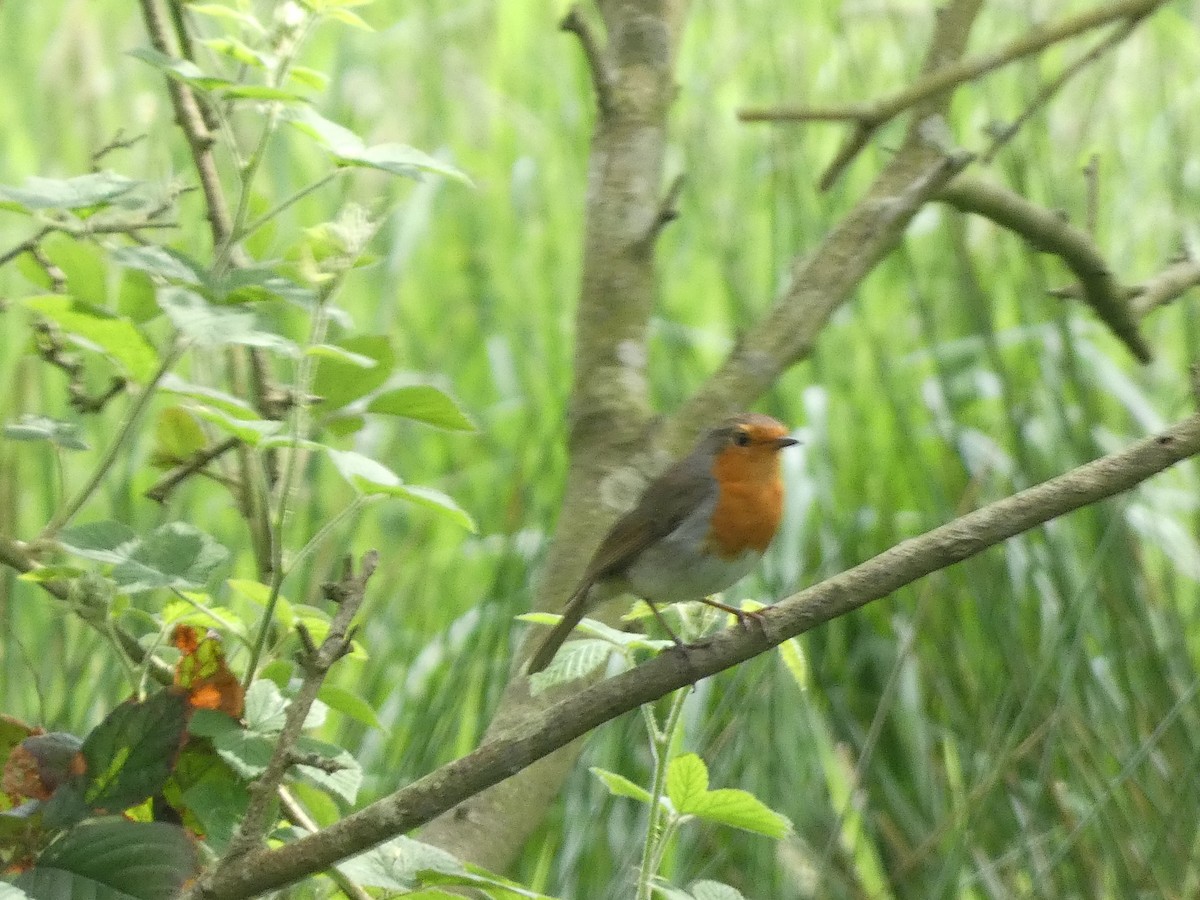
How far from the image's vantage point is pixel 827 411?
3.12 metres

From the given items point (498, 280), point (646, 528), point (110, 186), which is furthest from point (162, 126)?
point (110, 186)

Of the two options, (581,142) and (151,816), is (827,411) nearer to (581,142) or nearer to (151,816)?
(581,142)

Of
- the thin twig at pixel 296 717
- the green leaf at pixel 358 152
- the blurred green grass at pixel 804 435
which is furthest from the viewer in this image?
the blurred green grass at pixel 804 435

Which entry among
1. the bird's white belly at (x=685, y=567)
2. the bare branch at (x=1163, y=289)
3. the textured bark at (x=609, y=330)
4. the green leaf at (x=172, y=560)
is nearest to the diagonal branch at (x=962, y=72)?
the textured bark at (x=609, y=330)

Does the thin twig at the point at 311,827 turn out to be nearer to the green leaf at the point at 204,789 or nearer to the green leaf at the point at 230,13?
the green leaf at the point at 204,789

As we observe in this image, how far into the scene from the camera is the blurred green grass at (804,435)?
229cm

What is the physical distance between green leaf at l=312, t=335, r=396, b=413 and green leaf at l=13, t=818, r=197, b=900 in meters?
0.36

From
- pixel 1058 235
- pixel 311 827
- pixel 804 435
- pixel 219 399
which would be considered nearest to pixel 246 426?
pixel 219 399

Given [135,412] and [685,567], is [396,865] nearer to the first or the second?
[135,412]

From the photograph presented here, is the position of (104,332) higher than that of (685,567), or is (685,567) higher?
(104,332)

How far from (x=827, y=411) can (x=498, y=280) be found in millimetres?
950

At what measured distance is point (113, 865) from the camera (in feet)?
3.33

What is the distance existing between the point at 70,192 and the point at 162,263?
10 cm

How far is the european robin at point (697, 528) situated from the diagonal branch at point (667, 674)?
52 cm
